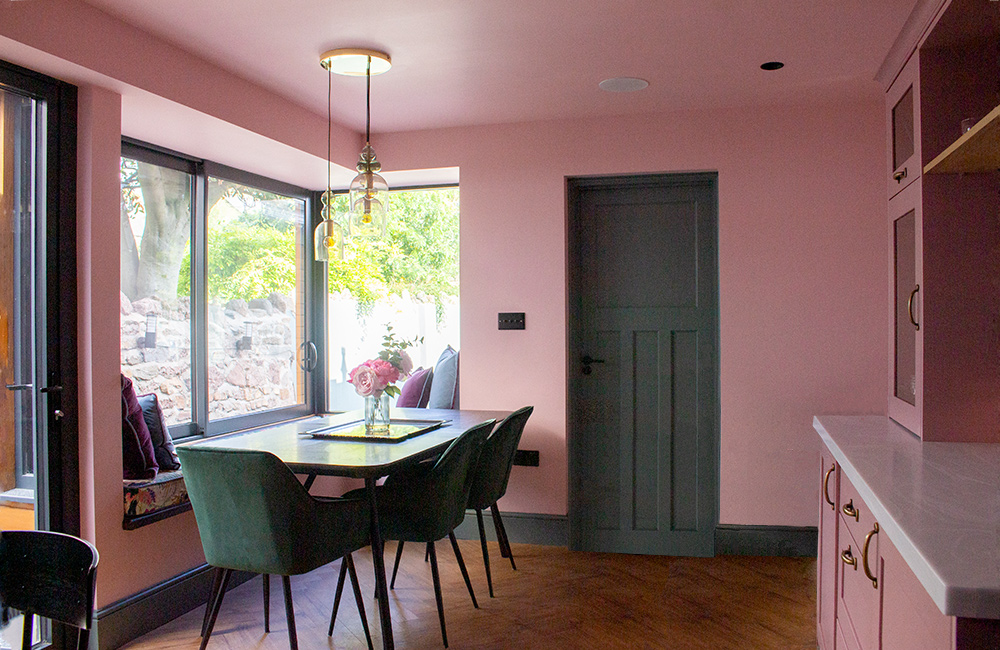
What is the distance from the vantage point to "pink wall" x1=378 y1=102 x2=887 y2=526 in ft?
12.9

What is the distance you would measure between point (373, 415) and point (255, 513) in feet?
2.76

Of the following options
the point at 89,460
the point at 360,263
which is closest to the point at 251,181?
the point at 360,263

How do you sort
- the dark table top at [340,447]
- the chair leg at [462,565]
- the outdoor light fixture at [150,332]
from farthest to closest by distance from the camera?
1. the outdoor light fixture at [150,332]
2. the chair leg at [462,565]
3. the dark table top at [340,447]

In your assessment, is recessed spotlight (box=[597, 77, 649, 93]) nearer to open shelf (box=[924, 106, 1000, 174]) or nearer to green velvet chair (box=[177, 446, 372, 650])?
open shelf (box=[924, 106, 1000, 174])

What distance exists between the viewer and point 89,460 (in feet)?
9.46

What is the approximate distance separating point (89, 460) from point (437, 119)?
2.48 m

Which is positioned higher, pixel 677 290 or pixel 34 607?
pixel 677 290

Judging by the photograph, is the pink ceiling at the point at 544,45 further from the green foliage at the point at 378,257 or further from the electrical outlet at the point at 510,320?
the electrical outlet at the point at 510,320

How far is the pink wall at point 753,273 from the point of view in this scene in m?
3.92

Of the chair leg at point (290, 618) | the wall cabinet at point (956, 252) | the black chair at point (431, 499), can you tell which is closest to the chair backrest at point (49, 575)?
the chair leg at point (290, 618)

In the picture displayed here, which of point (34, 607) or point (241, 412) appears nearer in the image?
point (34, 607)

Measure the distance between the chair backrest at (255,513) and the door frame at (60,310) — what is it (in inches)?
24.7

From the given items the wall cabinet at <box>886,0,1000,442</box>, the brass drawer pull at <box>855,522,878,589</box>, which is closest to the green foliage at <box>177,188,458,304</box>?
the wall cabinet at <box>886,0,1000,442</box>

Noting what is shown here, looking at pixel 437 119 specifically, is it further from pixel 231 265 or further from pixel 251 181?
pixel 231 265
